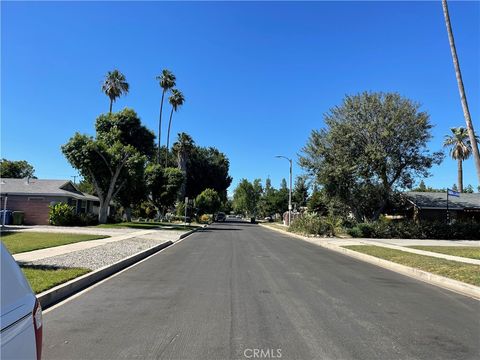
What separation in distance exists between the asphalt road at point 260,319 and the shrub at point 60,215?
2584 centimetres

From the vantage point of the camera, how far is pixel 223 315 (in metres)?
7.48

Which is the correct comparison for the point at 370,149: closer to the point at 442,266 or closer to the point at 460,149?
the point at 442,266

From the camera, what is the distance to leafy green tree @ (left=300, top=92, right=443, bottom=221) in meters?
36.8

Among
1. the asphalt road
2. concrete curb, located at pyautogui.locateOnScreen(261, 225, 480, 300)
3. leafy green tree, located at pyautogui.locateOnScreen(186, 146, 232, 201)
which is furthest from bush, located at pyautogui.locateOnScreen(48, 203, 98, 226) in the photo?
leafy green tree, located at pyautogui.locateOnScreen(186, 146, 232, 201)

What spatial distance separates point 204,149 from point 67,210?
5896 centimetres

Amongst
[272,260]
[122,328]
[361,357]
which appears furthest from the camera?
[272,260]

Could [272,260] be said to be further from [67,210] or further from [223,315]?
[67,210]

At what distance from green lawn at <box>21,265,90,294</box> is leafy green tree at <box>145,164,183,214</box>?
4202cm

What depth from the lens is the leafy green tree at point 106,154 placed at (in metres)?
38.2

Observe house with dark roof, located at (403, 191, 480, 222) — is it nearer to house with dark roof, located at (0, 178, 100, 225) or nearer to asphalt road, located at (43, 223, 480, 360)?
house with dark roof, located at (0, 178, 100, 225)

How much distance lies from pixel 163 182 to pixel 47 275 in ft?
146

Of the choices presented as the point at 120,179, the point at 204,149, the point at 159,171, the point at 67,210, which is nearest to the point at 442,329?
the point at 67,210

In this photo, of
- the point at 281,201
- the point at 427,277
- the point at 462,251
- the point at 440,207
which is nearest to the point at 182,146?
the point at 281,201

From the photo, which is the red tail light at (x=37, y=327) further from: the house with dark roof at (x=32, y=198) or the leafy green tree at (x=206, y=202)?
the leafy green tree at (x=206, y=202)
